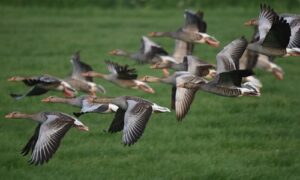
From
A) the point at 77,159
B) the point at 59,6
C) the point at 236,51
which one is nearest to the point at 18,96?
the point at 77,159

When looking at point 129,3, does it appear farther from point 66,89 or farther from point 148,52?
point 66,89

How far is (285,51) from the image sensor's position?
1216 centimetres

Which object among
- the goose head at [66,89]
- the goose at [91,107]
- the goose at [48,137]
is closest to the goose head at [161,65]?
the goose head at [66,89]

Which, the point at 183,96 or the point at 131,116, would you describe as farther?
the point at 183,96

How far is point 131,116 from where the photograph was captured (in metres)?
10.9

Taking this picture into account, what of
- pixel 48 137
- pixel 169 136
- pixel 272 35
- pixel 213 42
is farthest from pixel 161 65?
pixel 48 137

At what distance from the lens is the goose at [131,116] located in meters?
10.6

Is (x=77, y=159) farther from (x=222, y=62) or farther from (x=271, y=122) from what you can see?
(x=271, y=122)

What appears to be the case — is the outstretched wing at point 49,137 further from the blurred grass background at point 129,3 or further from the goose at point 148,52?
the blurred grass background at point 129,3

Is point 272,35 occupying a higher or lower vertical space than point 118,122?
higher

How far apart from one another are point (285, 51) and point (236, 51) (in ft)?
2.15

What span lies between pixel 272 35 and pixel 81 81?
4.39 meters

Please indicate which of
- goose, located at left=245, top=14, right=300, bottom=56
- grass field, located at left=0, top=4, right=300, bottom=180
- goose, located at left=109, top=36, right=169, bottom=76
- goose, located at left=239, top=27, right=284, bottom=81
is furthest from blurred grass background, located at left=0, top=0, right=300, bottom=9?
goose, located at left=245, top=14, right=300, bottom=56

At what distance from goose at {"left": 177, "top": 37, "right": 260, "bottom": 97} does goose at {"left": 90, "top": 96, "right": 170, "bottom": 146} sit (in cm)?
69
